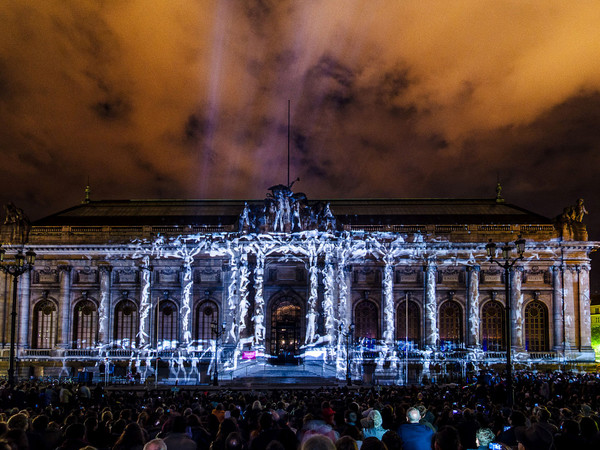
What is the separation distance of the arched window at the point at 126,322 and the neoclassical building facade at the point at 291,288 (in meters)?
0.09

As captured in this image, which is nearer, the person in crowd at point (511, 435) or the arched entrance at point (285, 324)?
the person in crowd at point (511, 435)

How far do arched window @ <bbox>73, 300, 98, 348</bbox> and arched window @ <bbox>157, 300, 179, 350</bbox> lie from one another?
5.63 m

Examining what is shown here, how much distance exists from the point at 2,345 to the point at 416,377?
34634 mm

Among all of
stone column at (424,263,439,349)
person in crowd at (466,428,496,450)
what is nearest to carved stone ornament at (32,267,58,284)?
stone column at (424,263,439,349)

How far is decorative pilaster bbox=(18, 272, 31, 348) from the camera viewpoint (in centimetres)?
5556

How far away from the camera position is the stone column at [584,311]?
180 feet

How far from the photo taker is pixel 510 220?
60.4 m

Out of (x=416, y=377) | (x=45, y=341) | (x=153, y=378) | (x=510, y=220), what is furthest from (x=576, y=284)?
(x=45, y=341)

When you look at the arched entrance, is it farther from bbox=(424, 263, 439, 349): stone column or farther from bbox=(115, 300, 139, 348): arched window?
bbox=(115, 300, 139, 348): arched window

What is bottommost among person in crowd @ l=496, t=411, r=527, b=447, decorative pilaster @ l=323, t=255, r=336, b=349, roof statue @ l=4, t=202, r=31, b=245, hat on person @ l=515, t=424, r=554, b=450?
person in crowd @ l=496, t=411, r=527, b=447

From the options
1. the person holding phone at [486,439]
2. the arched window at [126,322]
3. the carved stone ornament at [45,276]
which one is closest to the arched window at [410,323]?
the arched window at [126,322]

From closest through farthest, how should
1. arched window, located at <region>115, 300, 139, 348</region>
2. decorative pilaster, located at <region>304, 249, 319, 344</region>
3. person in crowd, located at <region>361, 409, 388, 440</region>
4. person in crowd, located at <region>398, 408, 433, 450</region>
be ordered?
person in crowd, located at <region>398, 408, 433, 450</region> < person in crowd, located at <region>361, 409, 388, 440</region> < decorative pilaster, located at <region>304, 249, 319, 344</region> < arched window, located at <region>115, 300, 139, 348</region>

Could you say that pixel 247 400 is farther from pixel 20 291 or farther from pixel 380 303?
pixel 20 291

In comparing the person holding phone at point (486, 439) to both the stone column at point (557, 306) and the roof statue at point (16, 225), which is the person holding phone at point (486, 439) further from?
the roof statue at point (16, 225)
